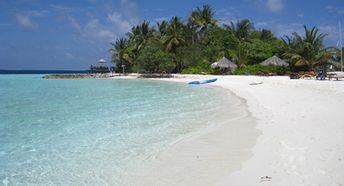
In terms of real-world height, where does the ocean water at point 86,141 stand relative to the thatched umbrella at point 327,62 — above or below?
below

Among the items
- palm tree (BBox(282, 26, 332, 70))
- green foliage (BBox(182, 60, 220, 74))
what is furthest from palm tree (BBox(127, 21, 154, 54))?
palm tree (BBox(282, 26, 332, 70))

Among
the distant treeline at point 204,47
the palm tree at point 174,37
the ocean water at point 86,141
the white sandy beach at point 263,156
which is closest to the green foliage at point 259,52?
the distant treeline at point 204,47

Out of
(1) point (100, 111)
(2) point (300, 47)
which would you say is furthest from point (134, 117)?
(2) point (300, 47)

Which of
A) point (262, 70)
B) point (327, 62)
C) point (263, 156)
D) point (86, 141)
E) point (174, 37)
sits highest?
point (174, 37)

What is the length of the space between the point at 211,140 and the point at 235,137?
505 millimetres

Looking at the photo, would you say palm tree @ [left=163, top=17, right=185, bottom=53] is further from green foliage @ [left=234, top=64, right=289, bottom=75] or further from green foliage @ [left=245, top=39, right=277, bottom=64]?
green foliage @ [left=234, top=64, right=289, bottom=75]

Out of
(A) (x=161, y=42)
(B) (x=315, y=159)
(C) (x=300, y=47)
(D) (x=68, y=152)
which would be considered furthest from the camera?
(A) (x=161, y=42)

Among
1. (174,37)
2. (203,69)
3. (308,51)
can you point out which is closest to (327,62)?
(308,51)

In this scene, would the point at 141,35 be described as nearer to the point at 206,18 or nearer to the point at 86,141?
the point at 206,18

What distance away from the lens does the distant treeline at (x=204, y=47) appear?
95.0 feet

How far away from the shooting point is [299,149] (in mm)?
4645

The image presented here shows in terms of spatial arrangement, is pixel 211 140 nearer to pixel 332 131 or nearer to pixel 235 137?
pixel 235 137

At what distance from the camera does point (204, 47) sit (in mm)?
38469

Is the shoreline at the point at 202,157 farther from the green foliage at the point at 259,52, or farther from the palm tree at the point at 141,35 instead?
the palm tree at the point at 141,35
